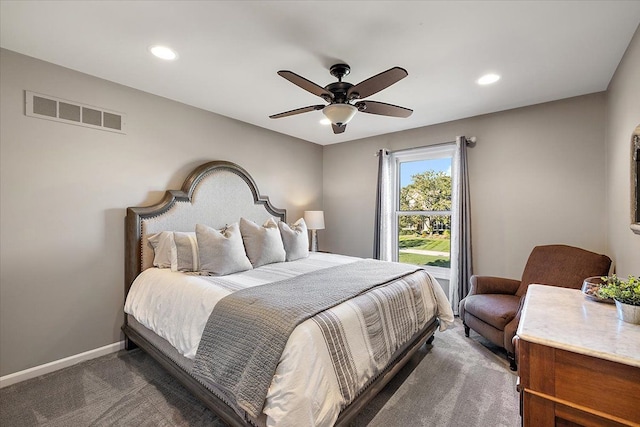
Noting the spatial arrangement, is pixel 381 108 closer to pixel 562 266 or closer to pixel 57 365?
pixel 562 266

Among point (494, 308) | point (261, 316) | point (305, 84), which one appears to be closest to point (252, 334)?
point (261, 316)

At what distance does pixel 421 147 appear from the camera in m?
4.07

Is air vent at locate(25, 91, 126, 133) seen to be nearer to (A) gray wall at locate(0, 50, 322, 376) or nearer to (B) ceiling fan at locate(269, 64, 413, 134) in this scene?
(A) gray wall at locate(0, 50, 322, 376)

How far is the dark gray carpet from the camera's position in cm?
187

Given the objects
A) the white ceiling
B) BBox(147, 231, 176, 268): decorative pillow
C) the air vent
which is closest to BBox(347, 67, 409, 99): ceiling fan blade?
the white ceiling

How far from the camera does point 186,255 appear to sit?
2.64 meters

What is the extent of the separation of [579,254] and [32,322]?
4.82 metres

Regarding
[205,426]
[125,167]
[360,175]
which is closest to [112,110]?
[125,167]

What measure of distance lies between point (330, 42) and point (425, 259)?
3283 millimetres

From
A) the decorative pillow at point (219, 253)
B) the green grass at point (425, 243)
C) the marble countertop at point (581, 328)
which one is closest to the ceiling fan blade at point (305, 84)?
the decorative pillow at point (219, 253)

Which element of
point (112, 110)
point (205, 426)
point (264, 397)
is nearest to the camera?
point (264, 397)

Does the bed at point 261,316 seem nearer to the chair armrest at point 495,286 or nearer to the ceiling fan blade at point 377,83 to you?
the chair armrest at point 495,286

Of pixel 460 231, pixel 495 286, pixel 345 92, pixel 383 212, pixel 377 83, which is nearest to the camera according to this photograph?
pixel 377 83

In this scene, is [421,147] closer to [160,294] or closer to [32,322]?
[160,294]
